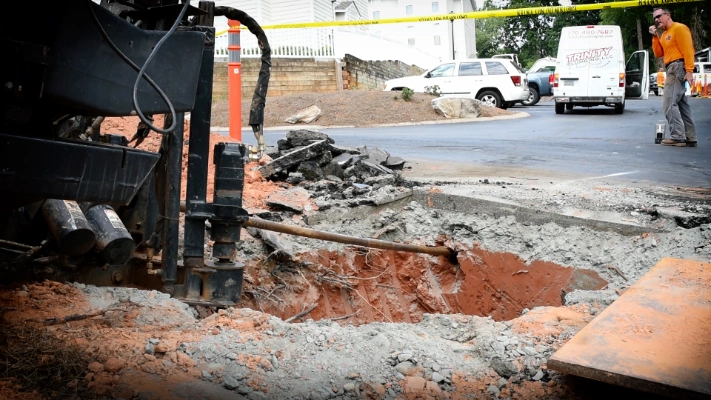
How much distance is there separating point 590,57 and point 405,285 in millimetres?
17060

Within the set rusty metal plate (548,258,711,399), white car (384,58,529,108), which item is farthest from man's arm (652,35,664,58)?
white car (384,58,529,108)

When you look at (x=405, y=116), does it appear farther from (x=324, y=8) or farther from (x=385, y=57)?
(x=324, y=8)

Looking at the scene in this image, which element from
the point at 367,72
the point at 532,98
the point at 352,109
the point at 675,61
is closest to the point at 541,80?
the point at 532,98

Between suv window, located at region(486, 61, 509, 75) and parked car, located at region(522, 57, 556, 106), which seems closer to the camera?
suv window, located at region(486, 61, 509, 75)

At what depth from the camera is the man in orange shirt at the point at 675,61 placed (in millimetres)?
11516

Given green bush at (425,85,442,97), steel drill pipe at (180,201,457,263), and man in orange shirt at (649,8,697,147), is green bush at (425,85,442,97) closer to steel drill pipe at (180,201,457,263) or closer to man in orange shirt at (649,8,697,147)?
man in orange shirt at (649,8,697,147)

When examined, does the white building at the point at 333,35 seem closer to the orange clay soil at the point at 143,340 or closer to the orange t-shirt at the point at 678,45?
the orange t-shirt at the point at 678,45

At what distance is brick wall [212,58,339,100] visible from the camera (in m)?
26.3

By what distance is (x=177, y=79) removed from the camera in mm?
2623

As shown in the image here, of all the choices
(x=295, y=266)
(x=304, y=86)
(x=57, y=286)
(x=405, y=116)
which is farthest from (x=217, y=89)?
(x=57, y=286)

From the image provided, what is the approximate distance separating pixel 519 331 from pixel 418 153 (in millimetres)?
8299

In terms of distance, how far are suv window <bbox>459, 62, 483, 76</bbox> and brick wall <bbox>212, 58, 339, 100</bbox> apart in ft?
18.0

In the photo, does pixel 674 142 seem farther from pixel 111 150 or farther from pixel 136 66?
pixel 111 150

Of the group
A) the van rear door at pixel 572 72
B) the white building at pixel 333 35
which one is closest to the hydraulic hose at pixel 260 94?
the van rear door at pixel 572 72
